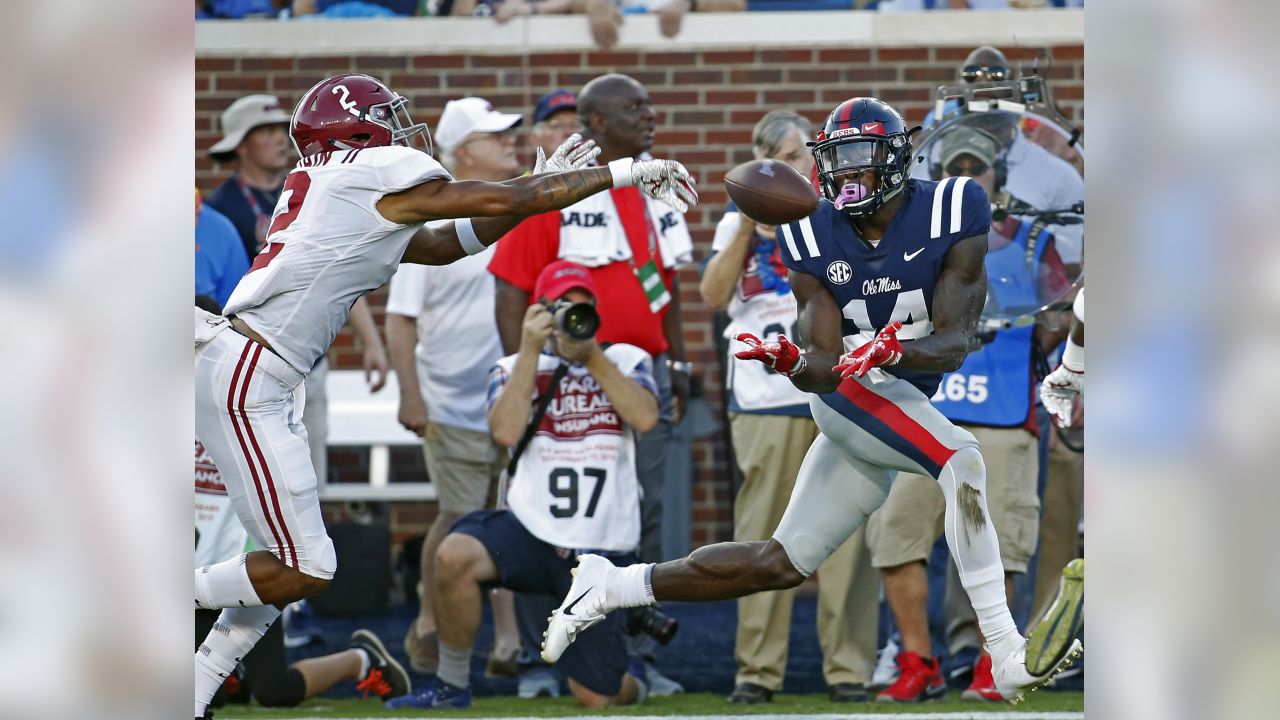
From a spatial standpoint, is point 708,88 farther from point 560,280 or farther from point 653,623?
point 653,623

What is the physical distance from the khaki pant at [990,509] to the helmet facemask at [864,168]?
4.65 ft

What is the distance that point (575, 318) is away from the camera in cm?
531

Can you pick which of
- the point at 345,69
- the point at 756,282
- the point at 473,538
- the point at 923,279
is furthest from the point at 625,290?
the point at 345,69

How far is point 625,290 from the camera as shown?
19.4ft

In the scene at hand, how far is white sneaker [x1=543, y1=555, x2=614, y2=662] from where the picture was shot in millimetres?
4742

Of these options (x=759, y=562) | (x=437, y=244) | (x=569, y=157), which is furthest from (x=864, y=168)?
(x=437, y=244)

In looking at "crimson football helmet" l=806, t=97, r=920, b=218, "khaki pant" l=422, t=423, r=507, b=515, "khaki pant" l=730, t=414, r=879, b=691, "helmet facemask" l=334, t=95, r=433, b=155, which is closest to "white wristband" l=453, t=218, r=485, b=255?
"helmet facemask" l=334, t=95, r=433, b=155

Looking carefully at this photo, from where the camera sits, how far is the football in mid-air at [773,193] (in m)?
4.36

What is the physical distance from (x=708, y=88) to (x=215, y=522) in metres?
4.11

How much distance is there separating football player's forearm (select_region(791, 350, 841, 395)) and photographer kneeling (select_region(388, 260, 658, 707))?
1156 mm

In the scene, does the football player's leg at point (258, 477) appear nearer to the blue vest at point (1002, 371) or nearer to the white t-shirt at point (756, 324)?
the white t-shirt at point (756, 324)

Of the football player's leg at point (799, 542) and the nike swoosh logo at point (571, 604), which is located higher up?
the football player's leg at point (799, 542)

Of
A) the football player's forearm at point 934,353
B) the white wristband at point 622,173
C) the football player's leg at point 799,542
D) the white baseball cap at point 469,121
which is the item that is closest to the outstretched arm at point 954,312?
the football player's forearm at point 934,353
